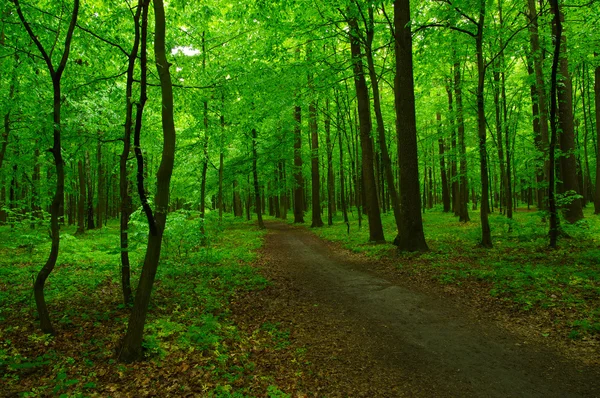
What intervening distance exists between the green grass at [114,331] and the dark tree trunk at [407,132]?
5491mm

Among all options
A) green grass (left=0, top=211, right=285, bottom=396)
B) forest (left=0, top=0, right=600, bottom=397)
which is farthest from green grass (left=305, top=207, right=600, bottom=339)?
green grass (left=0, top=211, right=285, bottom=396)

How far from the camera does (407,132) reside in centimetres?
1118

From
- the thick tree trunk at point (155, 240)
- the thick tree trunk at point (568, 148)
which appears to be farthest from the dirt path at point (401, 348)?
the thick tree trunk at point (568, 148)

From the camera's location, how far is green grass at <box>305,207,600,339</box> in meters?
5.93

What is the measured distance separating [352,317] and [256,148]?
1810cm

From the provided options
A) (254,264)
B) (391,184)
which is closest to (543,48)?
(391,184)

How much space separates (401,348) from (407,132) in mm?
7911

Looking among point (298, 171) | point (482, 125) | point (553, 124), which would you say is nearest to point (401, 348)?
point (553, 124)

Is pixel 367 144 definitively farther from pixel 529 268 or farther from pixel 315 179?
pixel 315 179

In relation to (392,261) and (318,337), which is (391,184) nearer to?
(392,261)

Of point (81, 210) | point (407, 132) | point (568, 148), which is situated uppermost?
point (407, 132)

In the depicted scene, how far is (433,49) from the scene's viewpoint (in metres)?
12.1

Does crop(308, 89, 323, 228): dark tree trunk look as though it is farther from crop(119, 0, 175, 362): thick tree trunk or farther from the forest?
crop(119, 0, 175, 362): thick tree trunk

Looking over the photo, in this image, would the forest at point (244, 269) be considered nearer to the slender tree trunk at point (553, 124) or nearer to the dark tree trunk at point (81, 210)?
the slender tree trunk at point (553, 124)
